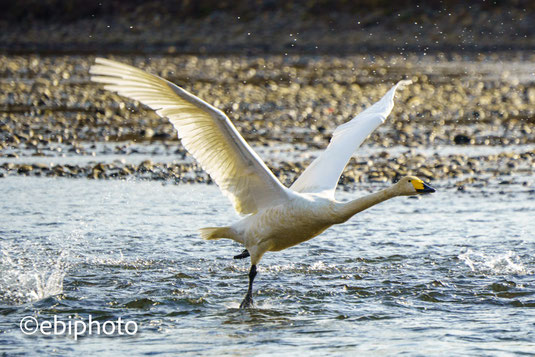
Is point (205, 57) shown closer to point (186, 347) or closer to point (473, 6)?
point (473, 6)

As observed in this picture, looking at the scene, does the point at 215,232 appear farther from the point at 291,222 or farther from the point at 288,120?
the point at 288,120

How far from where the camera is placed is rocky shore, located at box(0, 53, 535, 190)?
1413cm

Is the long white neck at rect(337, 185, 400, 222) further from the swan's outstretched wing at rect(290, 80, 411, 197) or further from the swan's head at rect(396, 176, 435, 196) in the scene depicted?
the swan's outstretched wing at rect(290, 80, 411, 197)

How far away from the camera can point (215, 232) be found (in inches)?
347

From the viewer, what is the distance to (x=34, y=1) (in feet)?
147

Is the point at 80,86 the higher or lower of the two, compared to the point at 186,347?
higher

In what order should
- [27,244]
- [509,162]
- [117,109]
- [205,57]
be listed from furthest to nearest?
[205,57]
[117,109]
[509,162]
[27,244]

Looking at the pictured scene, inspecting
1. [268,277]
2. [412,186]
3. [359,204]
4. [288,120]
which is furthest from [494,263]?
[288,120]

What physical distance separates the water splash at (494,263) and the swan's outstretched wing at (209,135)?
2.22m

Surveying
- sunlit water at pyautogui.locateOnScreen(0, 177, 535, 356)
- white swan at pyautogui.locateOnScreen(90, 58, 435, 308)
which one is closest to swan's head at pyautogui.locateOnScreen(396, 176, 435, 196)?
white swan at pyautogui.locateOnScreen(90, 58, 435, 308)

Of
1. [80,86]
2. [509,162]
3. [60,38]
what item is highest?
[60,38]

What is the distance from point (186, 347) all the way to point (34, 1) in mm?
40308

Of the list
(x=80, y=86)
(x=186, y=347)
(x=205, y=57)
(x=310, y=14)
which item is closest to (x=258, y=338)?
(x=186, y=347)

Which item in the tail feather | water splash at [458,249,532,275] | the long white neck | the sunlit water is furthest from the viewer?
water splash at [458,249,532,275]
